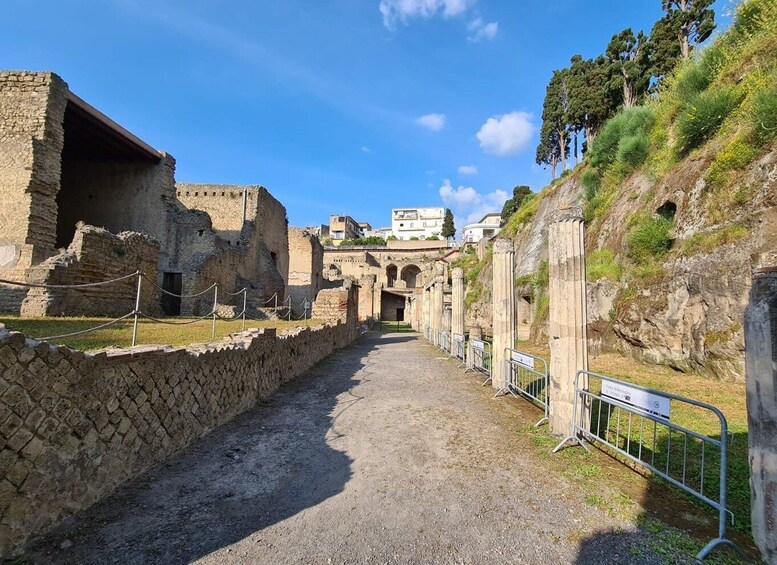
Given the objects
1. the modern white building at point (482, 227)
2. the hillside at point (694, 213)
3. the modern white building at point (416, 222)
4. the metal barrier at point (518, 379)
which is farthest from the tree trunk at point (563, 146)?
the modern white building at point (416, 222)

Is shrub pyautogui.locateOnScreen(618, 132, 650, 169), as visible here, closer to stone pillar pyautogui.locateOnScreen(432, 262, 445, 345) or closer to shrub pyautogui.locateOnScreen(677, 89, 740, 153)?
shrub pyautogui.locateOnScreen(677, 89, 740, 153)

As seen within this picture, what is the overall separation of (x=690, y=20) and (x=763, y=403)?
3050 cm

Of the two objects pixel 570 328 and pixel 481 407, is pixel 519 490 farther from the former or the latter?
pixel 481 407

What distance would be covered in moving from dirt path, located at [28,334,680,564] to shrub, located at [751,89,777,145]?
8.72 metres

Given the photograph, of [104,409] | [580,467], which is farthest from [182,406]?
[580,467]

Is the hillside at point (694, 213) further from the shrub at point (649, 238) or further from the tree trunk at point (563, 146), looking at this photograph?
the tree trunk at point (563, 146)

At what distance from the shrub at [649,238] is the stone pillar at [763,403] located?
9.44m

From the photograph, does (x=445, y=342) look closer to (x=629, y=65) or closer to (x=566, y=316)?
(x=566, y=316)

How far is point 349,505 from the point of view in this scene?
3330mm

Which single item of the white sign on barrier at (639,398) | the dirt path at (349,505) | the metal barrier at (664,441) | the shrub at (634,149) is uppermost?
the shrub at (634,149)

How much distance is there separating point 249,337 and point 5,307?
925 cm

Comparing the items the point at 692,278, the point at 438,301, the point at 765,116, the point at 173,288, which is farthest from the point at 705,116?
the point at 173,288

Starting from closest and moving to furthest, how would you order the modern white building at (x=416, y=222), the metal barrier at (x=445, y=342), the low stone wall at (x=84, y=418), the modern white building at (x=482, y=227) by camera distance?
the low stone wall at (x=84, y=418) → the metal barrier at (x=445, y=342) → the modern white building at (x=482, y=227) → the modern white building at (x=416, y=222)

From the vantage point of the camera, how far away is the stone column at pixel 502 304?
8.34 meters
